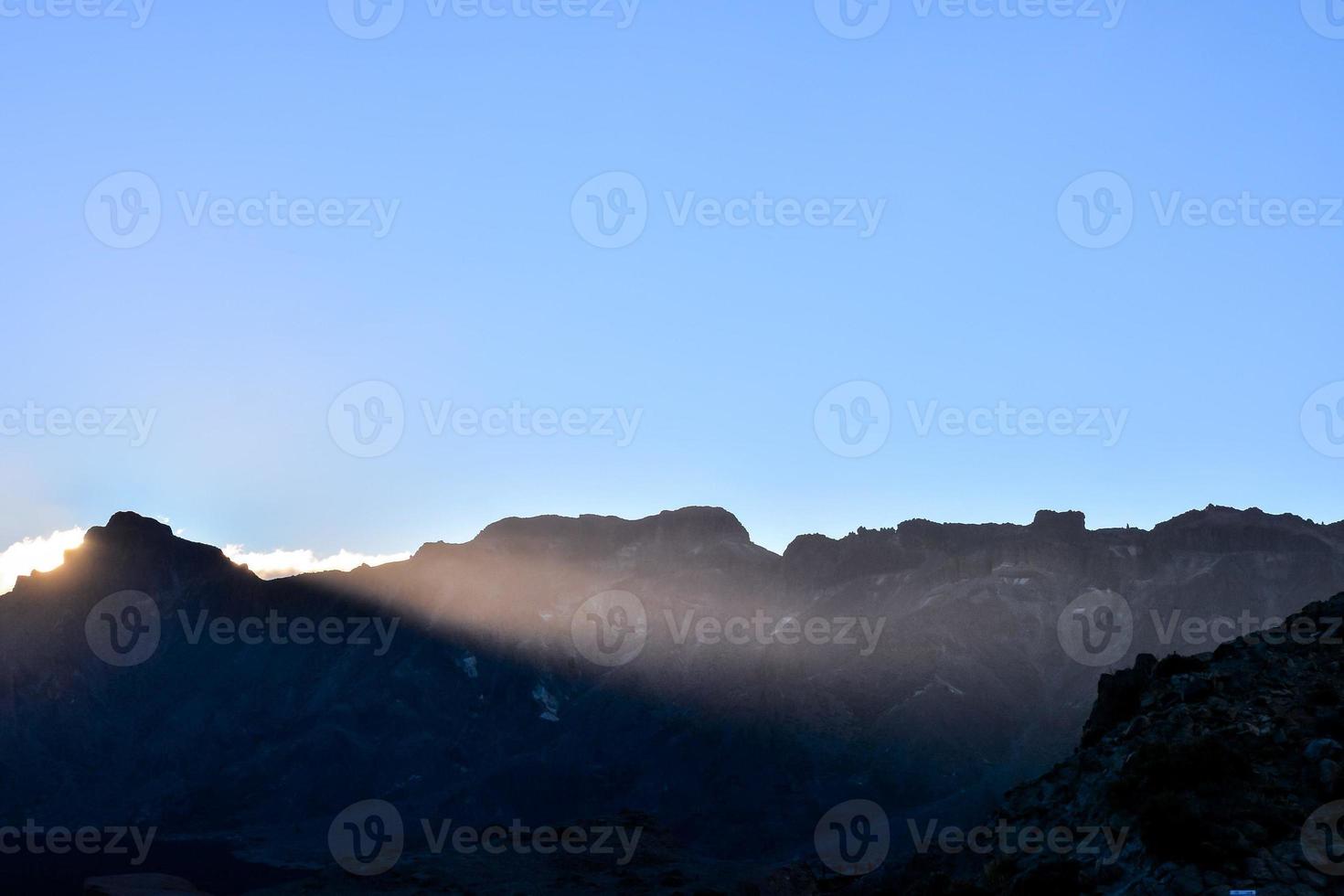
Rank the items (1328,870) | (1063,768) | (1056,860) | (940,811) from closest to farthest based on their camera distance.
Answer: (1328,870) < (1056,860) < (1063,768) < (940,811)

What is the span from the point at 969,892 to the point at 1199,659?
1361cm

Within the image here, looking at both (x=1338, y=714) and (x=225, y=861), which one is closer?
(x=1338, y=714)

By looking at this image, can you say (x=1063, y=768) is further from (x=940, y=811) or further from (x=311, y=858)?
(x=311, y=858)

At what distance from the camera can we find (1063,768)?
4275 centimetres

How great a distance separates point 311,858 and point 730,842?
205 ft

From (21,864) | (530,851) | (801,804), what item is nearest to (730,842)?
(801,804)

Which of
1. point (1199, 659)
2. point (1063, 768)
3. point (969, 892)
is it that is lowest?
point (969, 892)

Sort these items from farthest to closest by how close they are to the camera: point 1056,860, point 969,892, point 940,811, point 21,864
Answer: point 21,864 < point 940,811 < point 969,892 < point 1056,860

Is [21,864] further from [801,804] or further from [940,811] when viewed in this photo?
[940,811]

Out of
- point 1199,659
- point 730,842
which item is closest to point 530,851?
point 730,842

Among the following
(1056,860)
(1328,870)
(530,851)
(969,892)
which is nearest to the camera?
(1328,870)

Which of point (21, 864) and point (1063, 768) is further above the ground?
point (1063, 768)

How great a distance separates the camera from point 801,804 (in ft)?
648

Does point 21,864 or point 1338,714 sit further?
point 21,864
